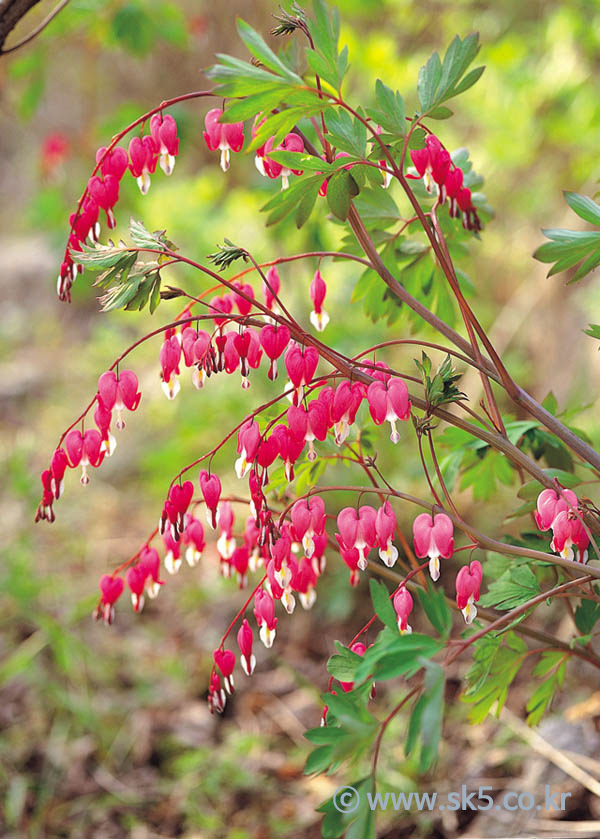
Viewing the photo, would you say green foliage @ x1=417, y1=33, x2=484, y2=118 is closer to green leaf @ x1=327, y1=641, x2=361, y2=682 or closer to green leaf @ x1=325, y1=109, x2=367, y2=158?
green leaf @ x1=325, y1=109, x2=367, y2=158

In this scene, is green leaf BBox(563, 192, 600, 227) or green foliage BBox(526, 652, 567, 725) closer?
green leaf BBox(563, 192, 600, 227)

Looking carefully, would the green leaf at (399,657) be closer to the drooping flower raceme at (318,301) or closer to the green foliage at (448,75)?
the drooping flower raceme at (318,301)

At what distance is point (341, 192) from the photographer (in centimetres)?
88

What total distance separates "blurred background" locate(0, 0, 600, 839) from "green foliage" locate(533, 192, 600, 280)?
29cm

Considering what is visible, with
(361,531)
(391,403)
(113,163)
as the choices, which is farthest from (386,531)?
(113,163)

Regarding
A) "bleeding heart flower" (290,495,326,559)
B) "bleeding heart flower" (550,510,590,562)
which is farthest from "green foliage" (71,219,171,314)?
"bleeding heart flower" (550,510,590,562)

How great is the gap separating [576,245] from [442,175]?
0.20 metres

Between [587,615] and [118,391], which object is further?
[587,615]

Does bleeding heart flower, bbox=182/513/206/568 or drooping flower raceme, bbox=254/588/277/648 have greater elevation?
bleeding heart flower, bbox=182/513/206/568

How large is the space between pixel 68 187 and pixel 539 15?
2743mm

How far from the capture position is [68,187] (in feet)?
12.4

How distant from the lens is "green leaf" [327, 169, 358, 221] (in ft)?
2.85

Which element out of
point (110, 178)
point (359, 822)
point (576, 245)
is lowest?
point (359, 822)

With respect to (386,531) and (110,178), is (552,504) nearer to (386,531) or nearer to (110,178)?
(386,531)
